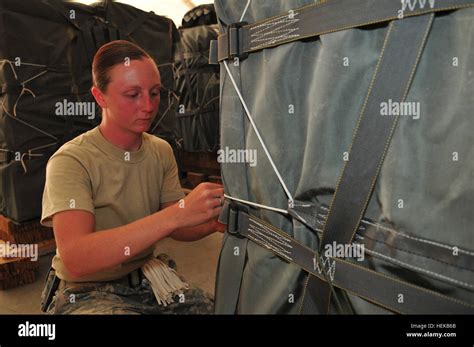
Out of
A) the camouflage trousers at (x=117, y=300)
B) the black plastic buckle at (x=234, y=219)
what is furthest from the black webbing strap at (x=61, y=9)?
the black plastic buckle at (x=234, y=219)

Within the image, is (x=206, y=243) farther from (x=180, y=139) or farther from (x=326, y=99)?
(x=326, y=99)

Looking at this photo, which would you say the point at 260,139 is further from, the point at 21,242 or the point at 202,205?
the point at 21,242

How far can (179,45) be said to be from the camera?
3.00 meters

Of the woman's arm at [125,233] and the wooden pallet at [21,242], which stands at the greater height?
the woman's arm at [125,233]

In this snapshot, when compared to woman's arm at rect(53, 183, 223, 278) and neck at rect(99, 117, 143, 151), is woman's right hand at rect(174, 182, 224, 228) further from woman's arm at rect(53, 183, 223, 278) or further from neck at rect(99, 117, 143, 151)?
neck at rect(99, 117, 143, 151)

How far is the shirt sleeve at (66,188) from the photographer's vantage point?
904 mm

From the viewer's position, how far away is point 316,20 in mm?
494

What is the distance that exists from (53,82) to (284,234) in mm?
1946

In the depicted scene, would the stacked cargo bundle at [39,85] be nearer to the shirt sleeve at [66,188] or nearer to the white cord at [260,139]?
the shirt sleeve at [66,188]

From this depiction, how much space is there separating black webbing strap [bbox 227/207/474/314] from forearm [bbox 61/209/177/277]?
28cm

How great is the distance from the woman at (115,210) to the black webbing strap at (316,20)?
403 mm

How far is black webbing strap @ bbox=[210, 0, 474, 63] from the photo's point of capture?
412mm

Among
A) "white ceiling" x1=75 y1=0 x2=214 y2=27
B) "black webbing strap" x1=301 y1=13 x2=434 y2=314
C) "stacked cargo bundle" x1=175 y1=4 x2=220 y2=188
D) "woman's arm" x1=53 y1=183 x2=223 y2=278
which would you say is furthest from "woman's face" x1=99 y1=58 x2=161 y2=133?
→ "white ceiling" x1=75 y1=0 x2=214 y2=27
